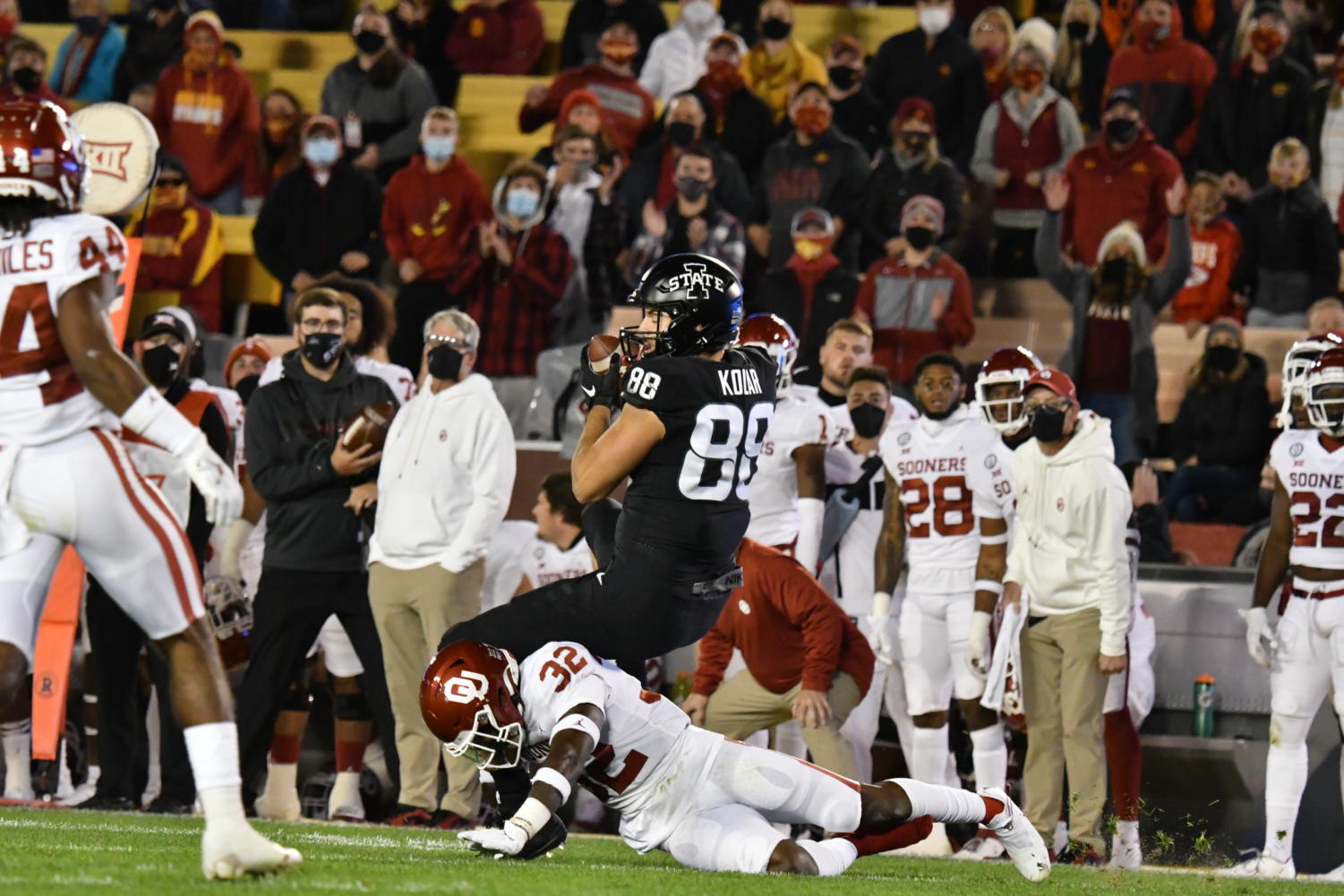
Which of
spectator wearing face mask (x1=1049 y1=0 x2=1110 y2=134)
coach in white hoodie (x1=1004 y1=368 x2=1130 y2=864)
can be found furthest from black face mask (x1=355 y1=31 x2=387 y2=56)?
coach in white hoodie (x1=1004 y1=368 x2=1130 y2=864)

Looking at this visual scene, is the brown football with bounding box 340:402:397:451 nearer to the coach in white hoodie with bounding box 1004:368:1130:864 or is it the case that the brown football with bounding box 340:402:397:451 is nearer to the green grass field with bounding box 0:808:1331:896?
the green grass field with bounding box 0:808:1331:896

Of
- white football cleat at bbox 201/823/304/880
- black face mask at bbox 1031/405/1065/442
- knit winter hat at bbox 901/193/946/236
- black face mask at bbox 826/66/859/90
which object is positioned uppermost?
black face mask at bbox 826/66/859/90

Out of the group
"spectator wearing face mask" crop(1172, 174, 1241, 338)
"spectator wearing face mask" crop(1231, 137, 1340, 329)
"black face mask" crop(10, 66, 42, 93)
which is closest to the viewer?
"spectator wearing face mask" crop(1231, 137, 1340, 329)

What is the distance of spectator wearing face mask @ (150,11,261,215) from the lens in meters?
12.8

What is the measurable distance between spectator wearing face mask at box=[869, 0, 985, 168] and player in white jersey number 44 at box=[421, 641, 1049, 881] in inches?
288

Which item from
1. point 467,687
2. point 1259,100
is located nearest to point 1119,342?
point 1259,100

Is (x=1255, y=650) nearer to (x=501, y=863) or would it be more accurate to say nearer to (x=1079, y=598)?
(x=1079, y=598)

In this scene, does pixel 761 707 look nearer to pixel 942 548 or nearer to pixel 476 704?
pixel 942 548

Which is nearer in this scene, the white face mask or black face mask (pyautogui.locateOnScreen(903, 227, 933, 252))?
black face mask (pyautogui.locateOnScreen(903, 227, 933, 252))

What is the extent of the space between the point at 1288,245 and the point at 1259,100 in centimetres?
121

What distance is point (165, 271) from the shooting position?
12.0 m

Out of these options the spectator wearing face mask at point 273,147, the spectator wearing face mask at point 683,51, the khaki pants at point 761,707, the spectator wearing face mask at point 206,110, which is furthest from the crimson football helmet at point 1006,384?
the spectator wearing face mask at point 206,110

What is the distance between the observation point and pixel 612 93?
12.3 metres

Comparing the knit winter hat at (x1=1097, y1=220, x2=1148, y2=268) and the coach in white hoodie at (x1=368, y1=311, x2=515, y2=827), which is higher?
the knit winter hat at (x1=1097, y1=220, x2=1148, y2=268)
